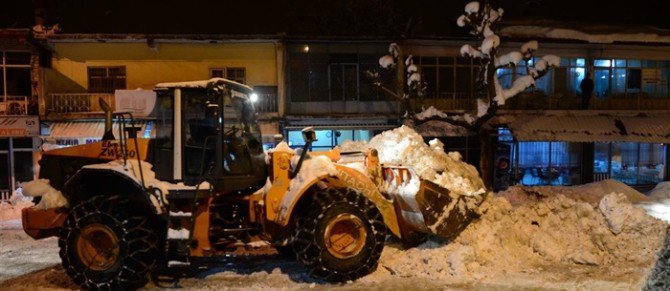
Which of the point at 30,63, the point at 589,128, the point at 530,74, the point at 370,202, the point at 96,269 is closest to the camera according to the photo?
the point at 96,269

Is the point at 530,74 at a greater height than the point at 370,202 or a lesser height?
greater

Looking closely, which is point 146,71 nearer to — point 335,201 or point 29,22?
point 29,22

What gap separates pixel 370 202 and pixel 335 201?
1.91ft

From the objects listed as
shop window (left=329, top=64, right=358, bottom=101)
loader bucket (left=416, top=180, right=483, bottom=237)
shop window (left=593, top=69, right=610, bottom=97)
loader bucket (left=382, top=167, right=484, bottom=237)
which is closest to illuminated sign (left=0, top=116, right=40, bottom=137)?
shop window (left=329, top=64, right=358, bottom=101)

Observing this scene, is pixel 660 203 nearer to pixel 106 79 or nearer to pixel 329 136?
pixel 329 136

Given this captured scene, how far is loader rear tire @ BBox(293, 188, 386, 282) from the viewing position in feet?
23.7

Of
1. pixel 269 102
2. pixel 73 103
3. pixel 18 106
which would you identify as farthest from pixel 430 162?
pixel 18 106

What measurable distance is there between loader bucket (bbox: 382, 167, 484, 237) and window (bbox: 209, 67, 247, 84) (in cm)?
1224

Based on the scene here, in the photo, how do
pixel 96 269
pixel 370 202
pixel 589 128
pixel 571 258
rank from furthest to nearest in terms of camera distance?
pixel 589 128 < pixel 571 258 < pixel 370 202 < pixel 96 269

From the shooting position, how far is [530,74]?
1553cm

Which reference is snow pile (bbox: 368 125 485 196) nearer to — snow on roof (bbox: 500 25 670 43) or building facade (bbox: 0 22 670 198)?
building facade (bbox: 0 22 670 198)

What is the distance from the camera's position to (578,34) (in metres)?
20.4

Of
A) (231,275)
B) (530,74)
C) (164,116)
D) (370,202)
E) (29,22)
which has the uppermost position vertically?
(29,22)

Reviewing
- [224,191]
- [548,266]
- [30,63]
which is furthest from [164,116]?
[30,63]
